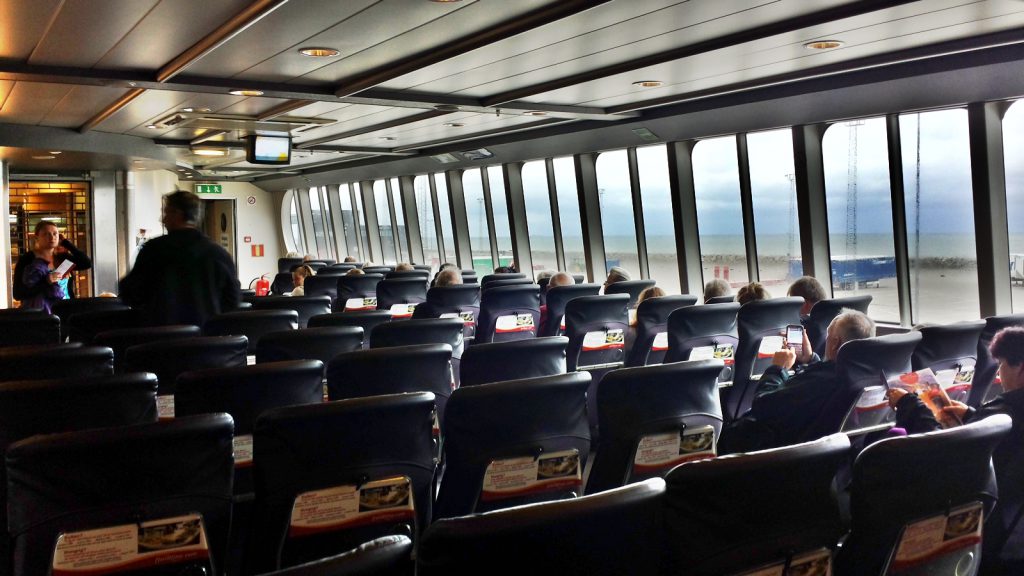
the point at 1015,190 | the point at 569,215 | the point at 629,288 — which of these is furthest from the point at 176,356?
the point at 569,215

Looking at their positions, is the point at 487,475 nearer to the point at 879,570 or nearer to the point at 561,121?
the point at 879,570

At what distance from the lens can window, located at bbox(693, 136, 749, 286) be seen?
9414 millimetres

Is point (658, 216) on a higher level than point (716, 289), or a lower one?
higher

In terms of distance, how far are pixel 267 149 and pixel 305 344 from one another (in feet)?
23.4

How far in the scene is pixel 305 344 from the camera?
389cm

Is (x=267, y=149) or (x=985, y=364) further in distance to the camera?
(x=267, y=149)

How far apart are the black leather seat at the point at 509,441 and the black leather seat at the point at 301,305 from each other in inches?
147

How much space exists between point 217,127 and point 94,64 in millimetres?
3955

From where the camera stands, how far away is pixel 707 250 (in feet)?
32.6

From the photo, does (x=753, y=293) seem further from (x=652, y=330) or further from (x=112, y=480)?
(x=112, y=480)

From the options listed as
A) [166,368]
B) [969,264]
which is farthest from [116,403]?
[969,264]

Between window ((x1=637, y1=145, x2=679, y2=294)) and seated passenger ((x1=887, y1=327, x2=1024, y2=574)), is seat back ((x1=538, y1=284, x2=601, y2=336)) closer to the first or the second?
seated passenger ((x1=887, y1=327, x2=1024, y2=574))

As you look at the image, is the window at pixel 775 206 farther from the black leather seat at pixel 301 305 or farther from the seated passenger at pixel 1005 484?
the seated passenger at pixel 1005 484

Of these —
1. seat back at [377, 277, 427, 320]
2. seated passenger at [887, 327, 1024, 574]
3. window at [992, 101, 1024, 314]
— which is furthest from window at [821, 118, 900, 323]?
seated passenger at [887, 327, 1024, 574]
